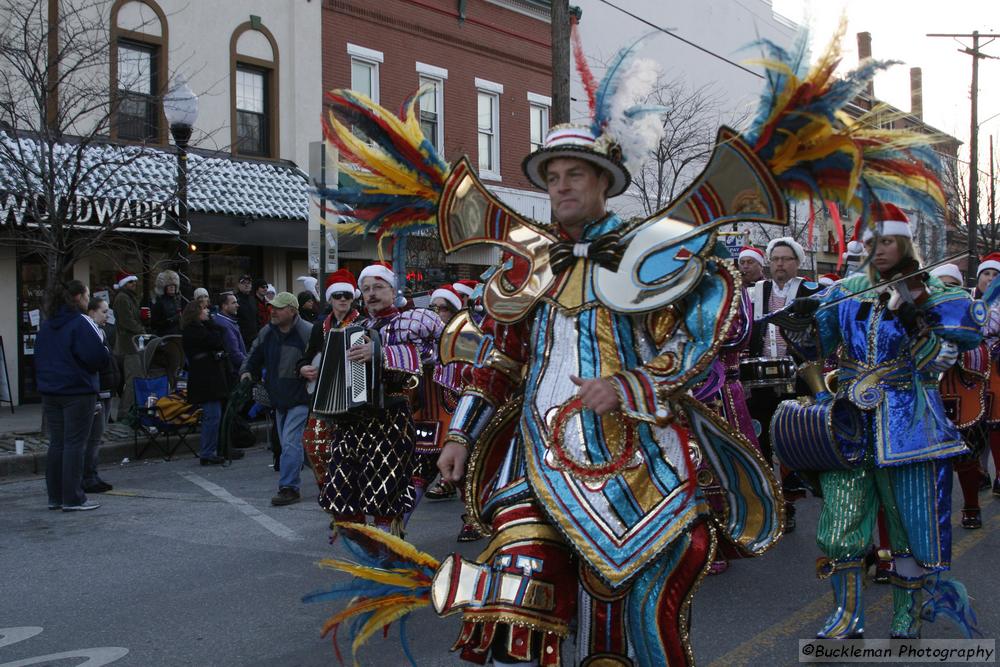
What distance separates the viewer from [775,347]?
7.59 meters

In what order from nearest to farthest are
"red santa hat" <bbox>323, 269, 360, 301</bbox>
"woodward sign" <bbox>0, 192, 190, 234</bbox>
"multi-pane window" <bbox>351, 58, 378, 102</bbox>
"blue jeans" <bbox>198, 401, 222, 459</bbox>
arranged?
"red santa hat" <bbox>323, 269, 360, 301</bbox> → "blue jeans" <bbox>198, 401, 222, 459</bbox> → "woodward sign" <bbox>0, 192, 190, 234</bbox> → "multi-pane window" <bbox>351, 58, 378, 102</bbox>

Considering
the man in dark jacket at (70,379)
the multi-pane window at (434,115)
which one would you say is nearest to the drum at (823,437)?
the man in dark jacket at (70,379)

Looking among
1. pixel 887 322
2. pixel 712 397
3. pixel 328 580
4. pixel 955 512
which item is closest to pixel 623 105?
pixel 887 322

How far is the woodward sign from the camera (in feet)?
36.9

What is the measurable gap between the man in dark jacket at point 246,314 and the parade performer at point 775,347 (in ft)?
27.5

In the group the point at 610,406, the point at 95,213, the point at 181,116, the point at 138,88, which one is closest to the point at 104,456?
the point at 181,116

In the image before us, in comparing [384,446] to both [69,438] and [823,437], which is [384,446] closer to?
[823,437]

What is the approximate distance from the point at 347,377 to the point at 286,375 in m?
2.75

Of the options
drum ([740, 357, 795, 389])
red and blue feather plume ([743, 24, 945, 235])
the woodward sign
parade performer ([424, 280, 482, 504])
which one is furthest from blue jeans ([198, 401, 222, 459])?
red and blue feather plume ([743, 24, 945, 235])

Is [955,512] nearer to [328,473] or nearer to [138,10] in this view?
[328,473]

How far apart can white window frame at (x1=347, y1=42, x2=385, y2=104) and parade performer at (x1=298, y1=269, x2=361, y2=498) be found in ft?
40.4

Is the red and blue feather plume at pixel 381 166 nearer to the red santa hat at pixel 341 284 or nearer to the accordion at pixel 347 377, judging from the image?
the accordion at pixel 347 377

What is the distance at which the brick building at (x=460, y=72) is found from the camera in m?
Answer: 19.1

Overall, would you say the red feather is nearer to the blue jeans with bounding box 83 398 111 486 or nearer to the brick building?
the blue jeans with bounding box 83 398 111 486
